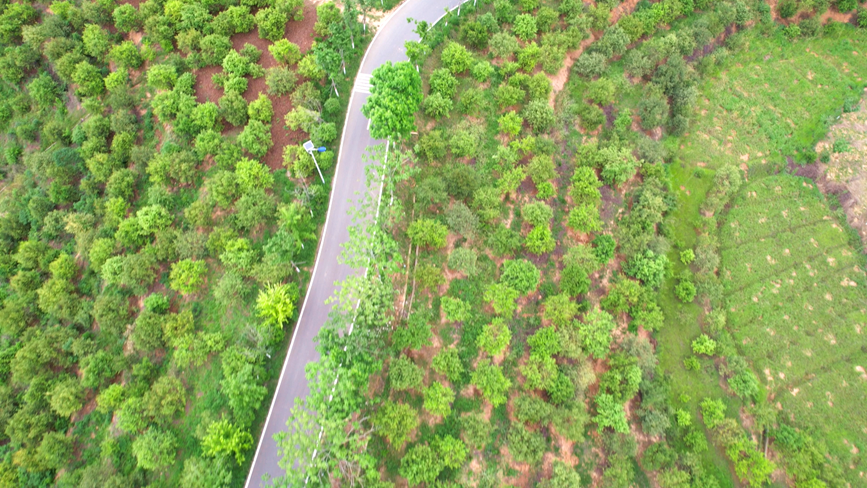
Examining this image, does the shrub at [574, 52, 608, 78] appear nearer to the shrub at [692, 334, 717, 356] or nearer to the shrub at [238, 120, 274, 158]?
the shrub at [692, 334, 717, 356]

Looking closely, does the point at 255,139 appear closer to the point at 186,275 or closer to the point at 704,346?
the point at 186,275

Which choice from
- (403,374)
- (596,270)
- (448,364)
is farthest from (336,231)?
(596,270)

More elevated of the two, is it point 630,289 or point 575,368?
point 630,289

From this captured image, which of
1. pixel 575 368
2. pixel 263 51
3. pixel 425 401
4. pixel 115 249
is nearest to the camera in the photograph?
pixel 425 401

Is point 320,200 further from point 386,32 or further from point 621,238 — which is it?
point 621,238

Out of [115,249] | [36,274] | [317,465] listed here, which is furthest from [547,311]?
[36,274]

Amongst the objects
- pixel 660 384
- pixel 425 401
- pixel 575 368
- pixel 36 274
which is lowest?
pixel 660 384

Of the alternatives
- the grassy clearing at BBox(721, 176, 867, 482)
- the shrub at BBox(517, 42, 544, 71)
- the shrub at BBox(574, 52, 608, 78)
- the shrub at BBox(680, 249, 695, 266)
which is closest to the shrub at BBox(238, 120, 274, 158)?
the shrub at BBox(517, 42, 544, 71)
